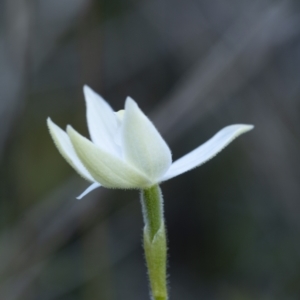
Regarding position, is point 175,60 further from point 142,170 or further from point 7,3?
point 142,170

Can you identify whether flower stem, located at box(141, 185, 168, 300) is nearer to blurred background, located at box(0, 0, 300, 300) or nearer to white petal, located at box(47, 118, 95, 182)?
white petal, located at box(47, 118, 95, 182)

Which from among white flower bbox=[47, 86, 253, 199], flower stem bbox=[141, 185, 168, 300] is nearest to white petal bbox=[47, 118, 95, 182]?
white flower bbox=[47, 86, 253, 199]

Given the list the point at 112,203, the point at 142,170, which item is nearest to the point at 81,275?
the point at 112,203

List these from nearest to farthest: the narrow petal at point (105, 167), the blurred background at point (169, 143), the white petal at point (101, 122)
Answer: 1. the narrow petal at point (105, 167)
2. the white petal at point (101, 122)
3. the blurred background at point (169, 143)

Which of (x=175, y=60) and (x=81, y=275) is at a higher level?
(x=175, y=60)

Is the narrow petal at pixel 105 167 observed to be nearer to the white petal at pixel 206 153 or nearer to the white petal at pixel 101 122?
the white petal at pixel 206 153

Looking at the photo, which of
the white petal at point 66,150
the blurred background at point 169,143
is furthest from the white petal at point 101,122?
the blurred background at point 169,143

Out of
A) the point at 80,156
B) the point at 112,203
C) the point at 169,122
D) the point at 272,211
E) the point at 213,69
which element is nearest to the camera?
the point at 80,156
